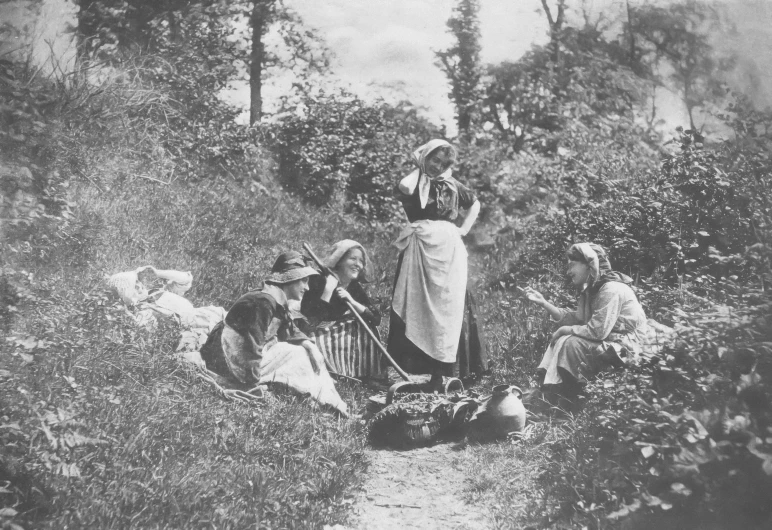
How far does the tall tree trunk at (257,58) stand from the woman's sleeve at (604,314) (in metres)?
4.67

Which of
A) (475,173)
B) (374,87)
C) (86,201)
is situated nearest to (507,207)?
(475,173)

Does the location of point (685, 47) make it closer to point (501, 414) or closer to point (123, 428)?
point (501, 414)

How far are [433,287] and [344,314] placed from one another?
1085 millimetres

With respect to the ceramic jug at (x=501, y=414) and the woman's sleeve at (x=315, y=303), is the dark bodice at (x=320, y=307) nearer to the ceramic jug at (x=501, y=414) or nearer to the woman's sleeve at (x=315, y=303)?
the woman's sleeve at (x=315, y=303)

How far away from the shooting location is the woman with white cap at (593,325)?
5316 mm

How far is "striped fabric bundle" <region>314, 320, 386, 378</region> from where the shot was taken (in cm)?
→ 636

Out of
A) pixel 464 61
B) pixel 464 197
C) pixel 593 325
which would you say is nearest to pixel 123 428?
pixel 593 325

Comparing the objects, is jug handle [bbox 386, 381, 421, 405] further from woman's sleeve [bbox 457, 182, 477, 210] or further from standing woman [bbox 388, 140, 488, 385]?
woman's sleeve [bbox 457, 182, 477, 210]

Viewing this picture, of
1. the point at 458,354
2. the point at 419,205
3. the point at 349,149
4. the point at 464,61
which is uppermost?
the point at 464,61

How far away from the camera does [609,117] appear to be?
34.4 feet

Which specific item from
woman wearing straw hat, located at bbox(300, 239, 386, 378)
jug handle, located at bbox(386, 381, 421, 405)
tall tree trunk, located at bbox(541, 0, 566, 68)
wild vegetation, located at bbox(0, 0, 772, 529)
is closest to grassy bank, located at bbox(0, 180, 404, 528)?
wild vegetation, located at bbox(0, 0, 772, 529)

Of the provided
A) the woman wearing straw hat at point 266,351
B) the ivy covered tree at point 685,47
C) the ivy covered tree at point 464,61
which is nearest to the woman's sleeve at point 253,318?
the woman wearing straw hat at point 266,351

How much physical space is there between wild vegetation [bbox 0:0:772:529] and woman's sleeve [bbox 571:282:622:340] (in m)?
0.54

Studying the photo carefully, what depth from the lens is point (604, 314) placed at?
5340 mm
